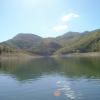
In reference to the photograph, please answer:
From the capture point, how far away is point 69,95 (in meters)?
52.9

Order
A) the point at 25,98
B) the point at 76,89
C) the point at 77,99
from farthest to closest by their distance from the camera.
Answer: the point at 76,89 → the point at 25,98 → the point at 77,99

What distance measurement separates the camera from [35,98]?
170 ft

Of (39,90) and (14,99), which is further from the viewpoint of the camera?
(39,90)

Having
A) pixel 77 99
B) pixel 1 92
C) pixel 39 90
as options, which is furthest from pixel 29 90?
pixel 77 99

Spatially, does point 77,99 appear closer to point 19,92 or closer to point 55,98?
point 55,98

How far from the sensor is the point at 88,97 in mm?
50844

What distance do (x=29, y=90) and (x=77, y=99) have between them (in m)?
16.7

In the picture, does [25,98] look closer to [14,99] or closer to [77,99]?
[14,99]

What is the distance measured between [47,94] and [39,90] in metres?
6.31

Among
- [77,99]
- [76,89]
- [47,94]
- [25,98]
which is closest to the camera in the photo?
[77,99]

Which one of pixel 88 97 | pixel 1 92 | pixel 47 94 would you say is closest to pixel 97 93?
pixel 88 97

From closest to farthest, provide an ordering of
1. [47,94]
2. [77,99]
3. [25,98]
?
[77,99] < [25,98] < [47,94]

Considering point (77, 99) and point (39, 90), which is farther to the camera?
point (39, 90)

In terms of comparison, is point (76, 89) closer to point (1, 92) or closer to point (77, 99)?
point (77, 99)
